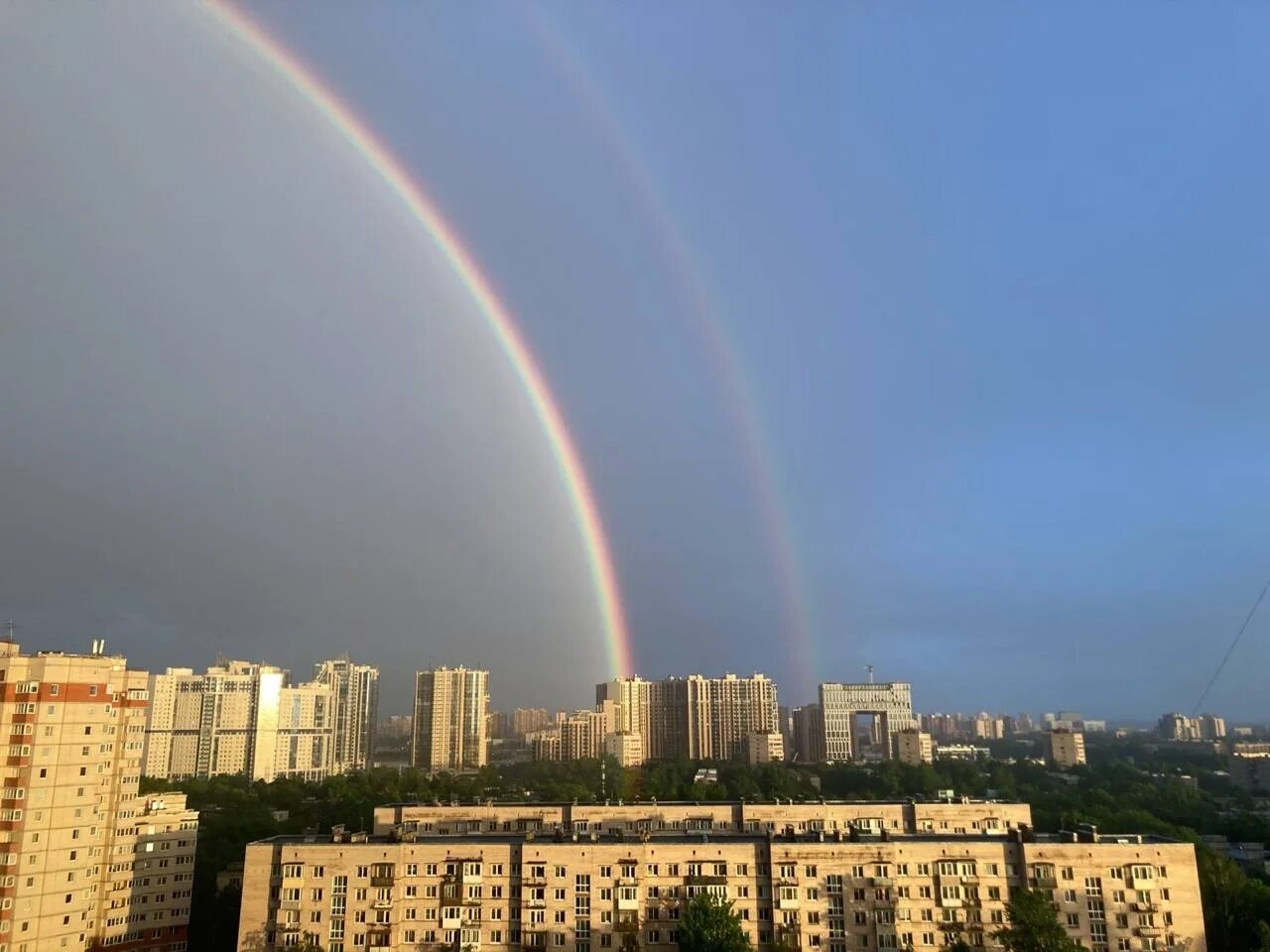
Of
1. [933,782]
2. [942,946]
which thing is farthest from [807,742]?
[942,946]

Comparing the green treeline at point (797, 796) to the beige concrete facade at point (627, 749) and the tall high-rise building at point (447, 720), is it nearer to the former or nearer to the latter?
the beige concrete facade at point (627, 749)

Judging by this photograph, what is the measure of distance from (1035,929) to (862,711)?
63.3 metres

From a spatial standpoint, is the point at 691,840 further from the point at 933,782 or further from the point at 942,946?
the point at 933,782

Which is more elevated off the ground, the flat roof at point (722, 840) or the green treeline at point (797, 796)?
the flat roof at point (722, 840)

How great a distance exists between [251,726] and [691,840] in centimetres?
4973

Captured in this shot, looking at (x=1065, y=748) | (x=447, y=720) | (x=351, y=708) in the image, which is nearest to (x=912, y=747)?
(x=1065, y=748)

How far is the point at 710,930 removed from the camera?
12875mm

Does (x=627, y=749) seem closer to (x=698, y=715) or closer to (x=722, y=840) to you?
(x=698, y=715)

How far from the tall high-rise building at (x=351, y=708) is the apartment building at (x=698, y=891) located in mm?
52362

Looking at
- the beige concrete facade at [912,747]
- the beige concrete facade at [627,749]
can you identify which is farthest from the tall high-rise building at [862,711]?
the beige concrete facade at [627,749]

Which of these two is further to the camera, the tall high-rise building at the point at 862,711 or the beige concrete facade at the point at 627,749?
the tall high-rise building at the point at 862,711

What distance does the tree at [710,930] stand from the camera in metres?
12.8

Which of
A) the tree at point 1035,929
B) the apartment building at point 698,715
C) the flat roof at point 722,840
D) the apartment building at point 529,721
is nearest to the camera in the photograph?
the tree at point 1035,929

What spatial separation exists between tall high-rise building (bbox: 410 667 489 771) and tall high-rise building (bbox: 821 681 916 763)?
2706 centimetres
